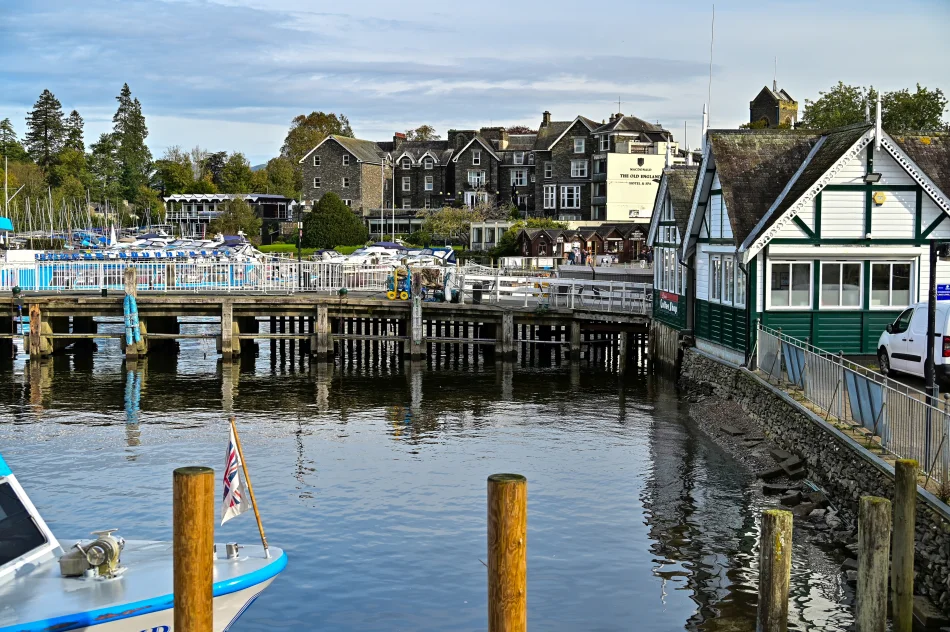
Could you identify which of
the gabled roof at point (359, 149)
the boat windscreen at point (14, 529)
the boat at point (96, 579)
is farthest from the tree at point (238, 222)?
the boat at point (96, 579)

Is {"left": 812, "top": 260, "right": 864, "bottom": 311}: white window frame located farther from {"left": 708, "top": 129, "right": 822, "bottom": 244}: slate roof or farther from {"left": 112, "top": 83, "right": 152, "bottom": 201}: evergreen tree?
{"left": 112, "top": 83, "right": 152, "bottom": 201}: evergreen tree

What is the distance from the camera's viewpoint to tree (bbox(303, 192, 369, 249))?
91062 millimetres

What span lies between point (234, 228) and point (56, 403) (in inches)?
2911

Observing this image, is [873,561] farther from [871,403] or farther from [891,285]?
[891,285]

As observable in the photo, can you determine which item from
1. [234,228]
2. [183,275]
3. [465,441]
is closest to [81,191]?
[234,228]

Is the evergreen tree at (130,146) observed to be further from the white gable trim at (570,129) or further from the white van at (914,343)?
the white van at (914,343)

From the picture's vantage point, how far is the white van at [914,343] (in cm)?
2098

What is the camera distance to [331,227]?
Result: 91.1 m

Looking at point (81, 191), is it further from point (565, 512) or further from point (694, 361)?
point (565, 512)

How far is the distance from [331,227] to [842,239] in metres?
67.4

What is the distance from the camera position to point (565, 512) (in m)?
19.8

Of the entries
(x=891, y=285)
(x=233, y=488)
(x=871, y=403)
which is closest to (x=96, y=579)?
(x=233, y=488)

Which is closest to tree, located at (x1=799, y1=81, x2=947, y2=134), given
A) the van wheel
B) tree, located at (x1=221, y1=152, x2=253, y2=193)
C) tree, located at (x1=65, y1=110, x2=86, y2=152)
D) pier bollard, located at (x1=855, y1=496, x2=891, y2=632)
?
the van wheel

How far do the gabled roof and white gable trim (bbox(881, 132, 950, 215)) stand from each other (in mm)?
85565
